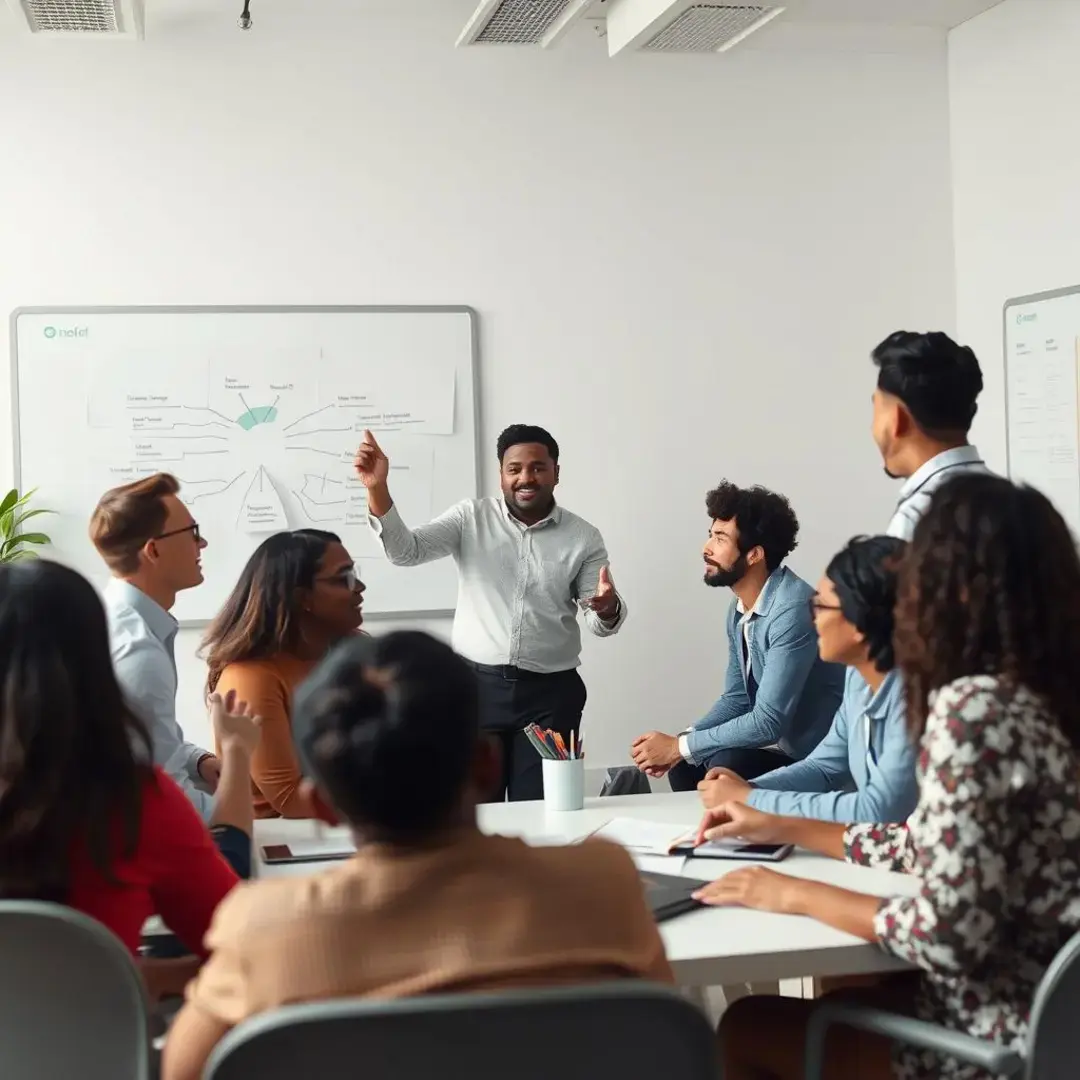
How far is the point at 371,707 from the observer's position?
1280mm

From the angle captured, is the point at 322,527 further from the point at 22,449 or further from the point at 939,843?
the point at 939,843

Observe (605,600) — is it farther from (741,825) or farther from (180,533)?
(741,825)

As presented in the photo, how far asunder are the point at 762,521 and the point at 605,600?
2.00ft

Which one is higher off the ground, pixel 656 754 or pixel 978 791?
pixel 978 791

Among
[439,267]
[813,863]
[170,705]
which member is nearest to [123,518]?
[170,705]

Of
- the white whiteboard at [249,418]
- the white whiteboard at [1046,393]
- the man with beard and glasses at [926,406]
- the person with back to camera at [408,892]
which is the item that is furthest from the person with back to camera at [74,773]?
the white whiteboard at [1046,393]

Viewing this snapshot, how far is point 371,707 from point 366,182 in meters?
3.69

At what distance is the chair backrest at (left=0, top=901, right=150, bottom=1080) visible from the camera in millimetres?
1455

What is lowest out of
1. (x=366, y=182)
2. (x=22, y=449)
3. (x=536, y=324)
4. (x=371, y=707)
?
(x=371, y=707)

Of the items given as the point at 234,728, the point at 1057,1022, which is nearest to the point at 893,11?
the point at 234,728

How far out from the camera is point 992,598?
1.76m

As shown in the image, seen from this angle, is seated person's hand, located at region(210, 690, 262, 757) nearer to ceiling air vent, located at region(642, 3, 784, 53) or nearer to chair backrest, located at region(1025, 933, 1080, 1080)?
chair backrest, located at region(1025, 933, 1080, 1080)

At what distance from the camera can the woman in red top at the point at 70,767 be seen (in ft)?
5.08

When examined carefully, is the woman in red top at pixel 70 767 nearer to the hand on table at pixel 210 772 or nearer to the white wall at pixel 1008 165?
the hand on table at pixel 210 772
